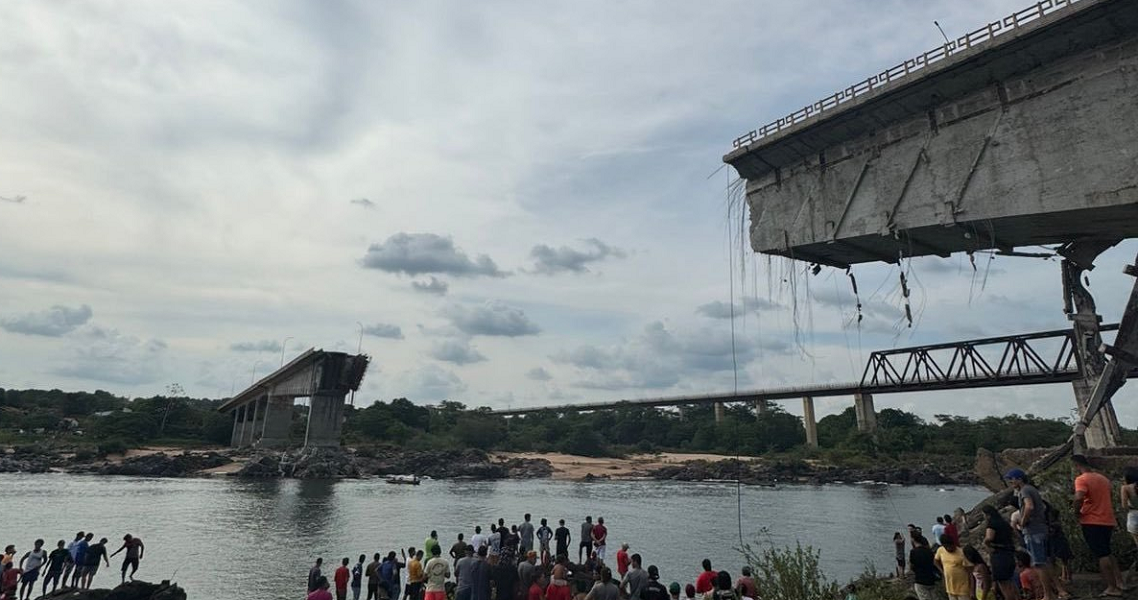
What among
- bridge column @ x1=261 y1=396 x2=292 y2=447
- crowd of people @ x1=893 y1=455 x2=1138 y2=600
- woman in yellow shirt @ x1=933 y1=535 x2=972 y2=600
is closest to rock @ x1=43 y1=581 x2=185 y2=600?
crowd of people @ x1=893 y1=455 x2=1138 y2=600

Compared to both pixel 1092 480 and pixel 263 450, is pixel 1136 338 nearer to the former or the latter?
pixel 1092 480

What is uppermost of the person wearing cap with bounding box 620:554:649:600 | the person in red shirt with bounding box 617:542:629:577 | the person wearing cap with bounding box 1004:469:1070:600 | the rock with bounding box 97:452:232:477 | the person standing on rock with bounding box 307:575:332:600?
the person wearing cap with bounding box 1004:469:1070:600

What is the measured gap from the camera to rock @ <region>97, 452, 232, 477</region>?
6811 centimetres

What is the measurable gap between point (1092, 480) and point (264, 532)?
3420cm

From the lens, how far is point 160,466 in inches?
2714

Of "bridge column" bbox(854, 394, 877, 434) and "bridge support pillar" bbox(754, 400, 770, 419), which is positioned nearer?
"bridge column" bbox(854, 394, 877, 434)

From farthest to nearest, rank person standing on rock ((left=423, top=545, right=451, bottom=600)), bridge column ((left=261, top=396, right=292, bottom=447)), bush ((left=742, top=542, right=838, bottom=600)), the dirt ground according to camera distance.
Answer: the dirt ground, bridge column ((left=261, top=396, right=292, bottom=447)), person standing on rock ((left=423, top=545, right=451, bottom=600)), bush ((left=742, top=542, right=838, bottom=600))

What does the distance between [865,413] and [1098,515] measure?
95.4 meters

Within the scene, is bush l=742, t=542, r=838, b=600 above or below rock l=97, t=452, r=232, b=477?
Answer: above

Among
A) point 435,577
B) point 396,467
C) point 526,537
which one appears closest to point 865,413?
point 396,467

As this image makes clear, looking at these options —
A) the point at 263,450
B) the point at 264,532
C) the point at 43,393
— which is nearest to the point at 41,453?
the point at 263,450

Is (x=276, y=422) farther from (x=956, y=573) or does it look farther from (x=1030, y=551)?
(x=1030, y=551)

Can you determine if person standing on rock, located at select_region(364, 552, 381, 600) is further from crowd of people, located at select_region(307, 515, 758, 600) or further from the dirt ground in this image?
the dirt ground

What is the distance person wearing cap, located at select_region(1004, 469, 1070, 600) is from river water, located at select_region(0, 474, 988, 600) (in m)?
10.7
